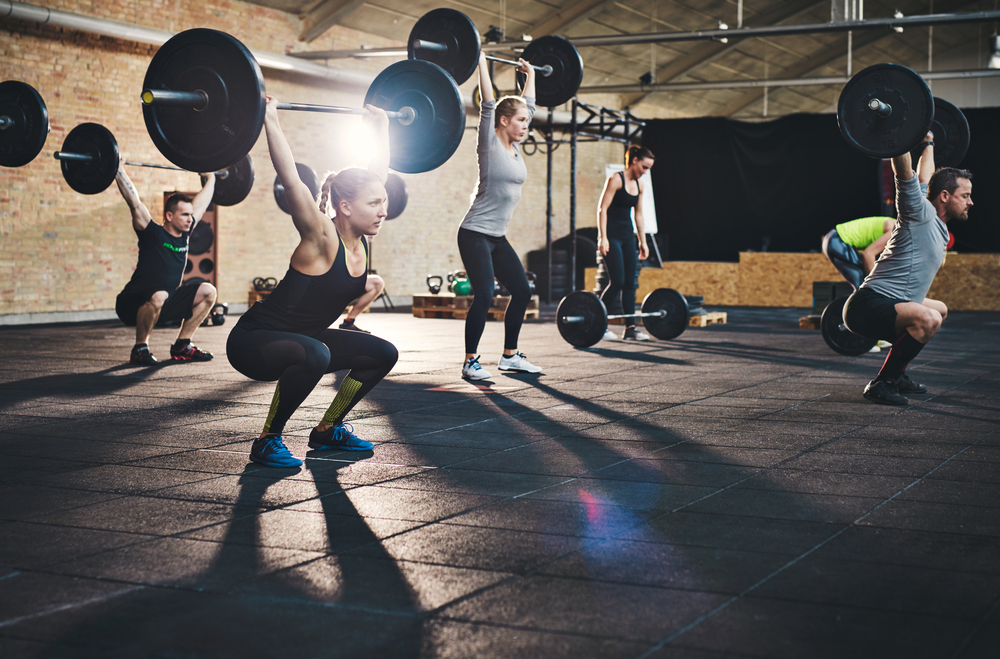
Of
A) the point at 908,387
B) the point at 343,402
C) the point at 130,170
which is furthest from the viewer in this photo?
the point at 130,170

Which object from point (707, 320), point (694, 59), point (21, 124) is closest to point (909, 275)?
point (21, 124)

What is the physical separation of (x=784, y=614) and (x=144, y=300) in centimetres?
491

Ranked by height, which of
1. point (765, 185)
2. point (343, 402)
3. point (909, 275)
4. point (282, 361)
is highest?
point (765, 185)

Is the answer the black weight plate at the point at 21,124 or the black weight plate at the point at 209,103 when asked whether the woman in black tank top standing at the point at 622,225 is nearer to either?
the black weight plate at the point at 21,124

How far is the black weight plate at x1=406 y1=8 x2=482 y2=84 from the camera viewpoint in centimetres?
489

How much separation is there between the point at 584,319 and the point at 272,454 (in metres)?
3.99

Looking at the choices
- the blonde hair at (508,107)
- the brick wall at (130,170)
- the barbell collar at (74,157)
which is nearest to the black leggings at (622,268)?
the blonde hair at (508,107)

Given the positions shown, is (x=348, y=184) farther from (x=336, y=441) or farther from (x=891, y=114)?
(x=891, y=114)

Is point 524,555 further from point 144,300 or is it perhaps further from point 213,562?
point 144,300

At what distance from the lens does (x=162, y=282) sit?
226 inches

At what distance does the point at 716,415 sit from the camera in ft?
12.7

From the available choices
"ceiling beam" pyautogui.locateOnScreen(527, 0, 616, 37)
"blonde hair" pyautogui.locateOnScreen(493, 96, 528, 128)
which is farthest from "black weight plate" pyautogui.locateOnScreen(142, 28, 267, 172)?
"ceiling beam" pyautogui.locateOnScreen(527, 0, 616, 37)

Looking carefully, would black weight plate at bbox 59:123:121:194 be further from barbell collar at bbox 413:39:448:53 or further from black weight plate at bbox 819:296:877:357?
black weight plate at bbox 819:296:877:357

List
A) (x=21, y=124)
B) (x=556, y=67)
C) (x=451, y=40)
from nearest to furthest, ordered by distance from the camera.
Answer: (x=451, y=40) < (x=21, y=124) < (x=556, y=67)
